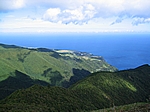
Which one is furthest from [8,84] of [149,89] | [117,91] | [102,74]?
[149,89]

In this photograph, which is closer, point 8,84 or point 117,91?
point 117,91

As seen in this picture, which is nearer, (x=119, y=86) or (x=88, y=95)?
(x=88, y=95)

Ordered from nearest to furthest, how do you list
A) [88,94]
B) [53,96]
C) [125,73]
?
[53,96] → [88,94] → [125,73]

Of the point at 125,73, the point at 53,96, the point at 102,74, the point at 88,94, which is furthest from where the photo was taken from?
the point at 125,73

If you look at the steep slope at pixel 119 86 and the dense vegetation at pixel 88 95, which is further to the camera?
the steep slope at pixel 119 86

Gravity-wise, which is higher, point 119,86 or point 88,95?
point 88,95

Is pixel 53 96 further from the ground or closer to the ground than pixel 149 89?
further from the ground

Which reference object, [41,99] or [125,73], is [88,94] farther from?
[125,73]

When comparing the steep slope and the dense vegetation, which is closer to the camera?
the dense vegetation
